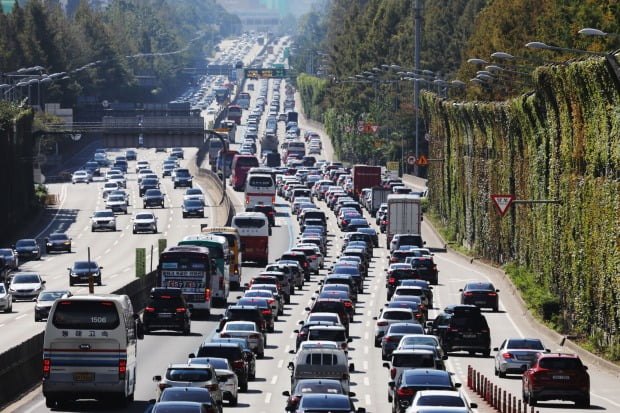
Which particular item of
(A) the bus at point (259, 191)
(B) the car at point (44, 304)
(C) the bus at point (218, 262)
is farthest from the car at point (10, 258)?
(A) the bus at point (259, 191)

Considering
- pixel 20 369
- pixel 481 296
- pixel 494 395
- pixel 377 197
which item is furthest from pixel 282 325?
pixel 377 197

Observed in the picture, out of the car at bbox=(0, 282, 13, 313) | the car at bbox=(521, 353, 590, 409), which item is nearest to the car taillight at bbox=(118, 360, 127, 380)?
the car at bbox=(521, 353, 590, 409)

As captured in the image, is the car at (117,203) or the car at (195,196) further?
the car at (117,203)

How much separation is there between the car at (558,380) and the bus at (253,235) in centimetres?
5583

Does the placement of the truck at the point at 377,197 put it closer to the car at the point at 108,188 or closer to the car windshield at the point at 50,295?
the car at the point at 108,188

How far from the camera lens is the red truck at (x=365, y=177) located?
150 meters

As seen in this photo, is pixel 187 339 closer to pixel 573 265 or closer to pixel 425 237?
pixel 573 265

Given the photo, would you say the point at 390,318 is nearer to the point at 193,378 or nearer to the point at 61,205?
the point at 193,378

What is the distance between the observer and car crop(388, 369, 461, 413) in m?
40.0

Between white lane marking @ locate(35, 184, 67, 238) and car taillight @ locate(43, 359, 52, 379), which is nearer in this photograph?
car taillight @ locate(43, 359, 52, 379)

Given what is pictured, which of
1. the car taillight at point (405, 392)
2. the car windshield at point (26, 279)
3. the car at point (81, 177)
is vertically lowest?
the car at point (81, 177)

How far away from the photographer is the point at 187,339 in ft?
210

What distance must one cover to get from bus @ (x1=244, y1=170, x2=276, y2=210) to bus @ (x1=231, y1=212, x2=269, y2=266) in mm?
29891

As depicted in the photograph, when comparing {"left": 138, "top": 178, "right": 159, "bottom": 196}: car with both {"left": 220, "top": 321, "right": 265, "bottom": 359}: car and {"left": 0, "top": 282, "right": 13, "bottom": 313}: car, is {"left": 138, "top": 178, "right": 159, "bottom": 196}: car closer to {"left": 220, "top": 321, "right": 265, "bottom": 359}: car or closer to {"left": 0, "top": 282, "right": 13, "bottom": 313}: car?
{"left": 0, "top": 282, "right": 13, "bottom": 313}: car
